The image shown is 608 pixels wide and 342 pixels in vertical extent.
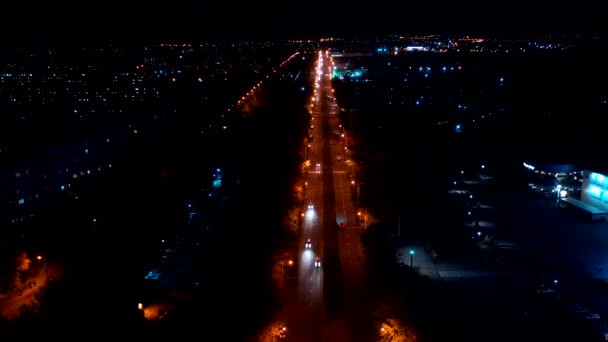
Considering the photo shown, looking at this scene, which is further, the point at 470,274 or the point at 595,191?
the point at 595,191

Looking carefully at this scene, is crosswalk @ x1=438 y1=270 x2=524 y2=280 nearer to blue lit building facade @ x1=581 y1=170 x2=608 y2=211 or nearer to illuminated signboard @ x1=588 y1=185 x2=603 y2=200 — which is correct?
blue lit building facade @ x1=581 y1=170 x2=608 y2=211

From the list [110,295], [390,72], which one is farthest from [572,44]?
[110,295]

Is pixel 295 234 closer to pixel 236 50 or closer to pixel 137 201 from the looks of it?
pixel 137 201

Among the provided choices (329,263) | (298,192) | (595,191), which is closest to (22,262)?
(329,263)

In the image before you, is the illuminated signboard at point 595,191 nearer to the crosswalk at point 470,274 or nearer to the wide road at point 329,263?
the crosswalk at point 470,274

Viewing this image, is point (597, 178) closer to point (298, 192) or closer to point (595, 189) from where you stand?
point (595, 189)

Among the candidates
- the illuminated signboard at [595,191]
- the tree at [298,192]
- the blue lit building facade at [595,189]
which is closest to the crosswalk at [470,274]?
the tree at [298,192]

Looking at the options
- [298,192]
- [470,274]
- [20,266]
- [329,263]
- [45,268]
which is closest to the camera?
[45,268]

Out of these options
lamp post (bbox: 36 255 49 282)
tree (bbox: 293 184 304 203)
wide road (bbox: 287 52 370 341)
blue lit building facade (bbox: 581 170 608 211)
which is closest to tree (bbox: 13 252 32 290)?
lamp post (bbox: 36 255 49 282)
